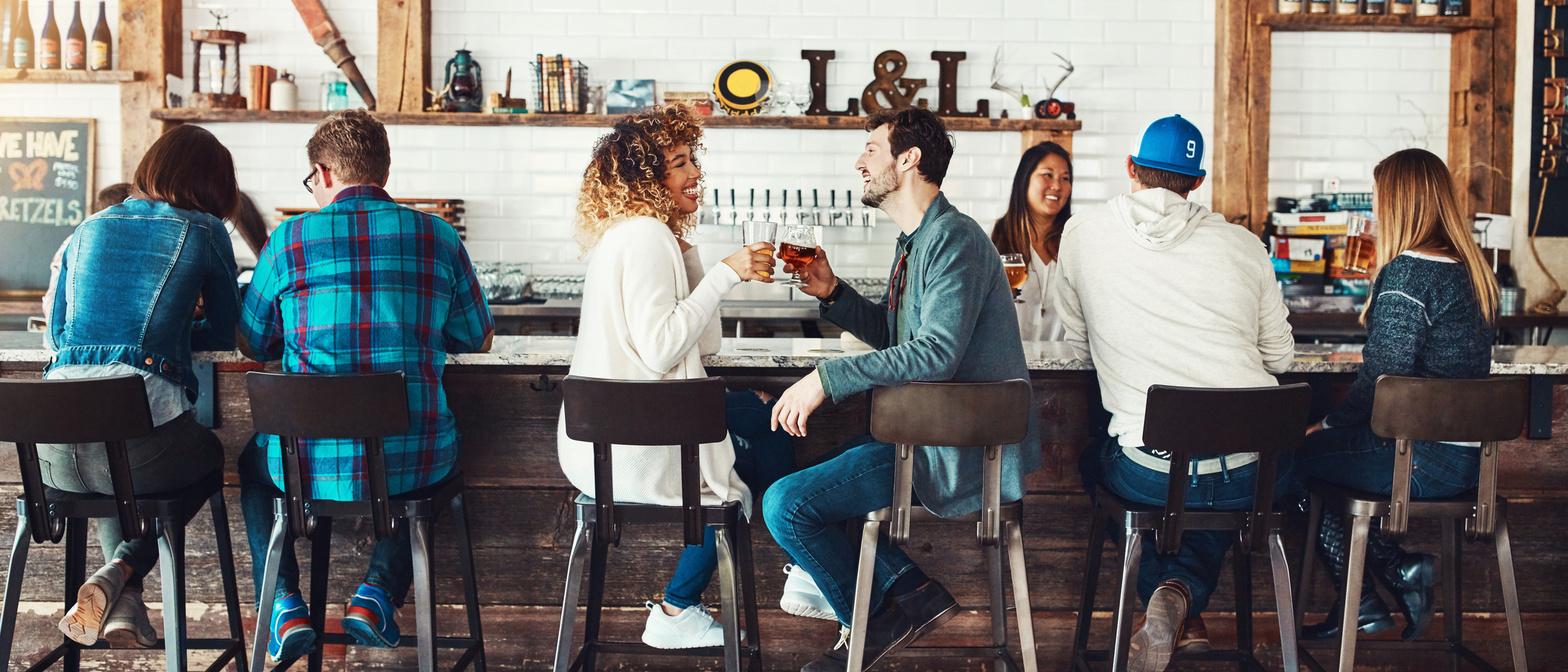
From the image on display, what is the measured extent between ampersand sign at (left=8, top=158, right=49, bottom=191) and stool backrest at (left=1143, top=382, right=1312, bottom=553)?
5.43 metres

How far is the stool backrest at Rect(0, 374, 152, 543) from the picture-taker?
187 centimetres

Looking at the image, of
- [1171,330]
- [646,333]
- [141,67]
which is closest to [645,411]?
[646,333]

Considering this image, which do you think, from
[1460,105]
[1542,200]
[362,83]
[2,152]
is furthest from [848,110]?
[2,152]

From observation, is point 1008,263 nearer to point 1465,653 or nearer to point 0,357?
point 1465,653

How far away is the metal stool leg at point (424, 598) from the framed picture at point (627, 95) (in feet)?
10.9

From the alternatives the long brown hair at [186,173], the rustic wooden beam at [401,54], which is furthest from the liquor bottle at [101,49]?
the long brown hair at [186,173]

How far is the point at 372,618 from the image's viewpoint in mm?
2086

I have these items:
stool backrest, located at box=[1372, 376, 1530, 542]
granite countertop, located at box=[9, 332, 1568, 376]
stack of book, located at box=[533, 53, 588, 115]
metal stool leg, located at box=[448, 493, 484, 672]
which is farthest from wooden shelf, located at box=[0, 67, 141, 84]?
stool backrest, located at box=[1372, 376, 1530, 542]

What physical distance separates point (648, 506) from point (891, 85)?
3587 mm

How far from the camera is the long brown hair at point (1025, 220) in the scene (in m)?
3.40

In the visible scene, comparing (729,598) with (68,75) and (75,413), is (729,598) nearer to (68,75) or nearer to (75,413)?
(75,413)

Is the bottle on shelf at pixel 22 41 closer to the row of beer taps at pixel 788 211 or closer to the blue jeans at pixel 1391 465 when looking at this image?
the row of beer taps at pixel 788 211

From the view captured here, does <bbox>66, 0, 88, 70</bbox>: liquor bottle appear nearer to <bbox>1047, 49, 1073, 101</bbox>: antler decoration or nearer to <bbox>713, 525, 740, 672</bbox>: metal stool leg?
<bbox>1047, 49, 1073, 101</bbox>: antler decoration

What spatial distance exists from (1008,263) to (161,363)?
6.45ft
